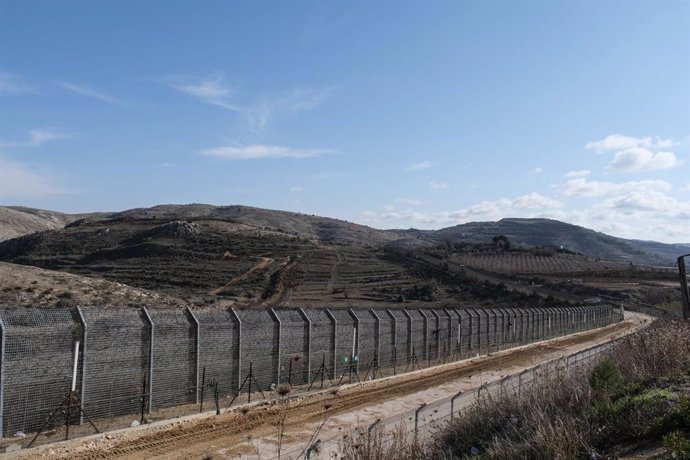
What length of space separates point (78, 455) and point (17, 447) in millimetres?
1170

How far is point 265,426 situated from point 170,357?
3.29 meters

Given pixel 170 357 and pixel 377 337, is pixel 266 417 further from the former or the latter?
pixel 377 337

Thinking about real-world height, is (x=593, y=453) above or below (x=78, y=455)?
above

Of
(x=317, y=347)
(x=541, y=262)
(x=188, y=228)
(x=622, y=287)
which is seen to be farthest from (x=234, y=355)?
(x=541, y=262)

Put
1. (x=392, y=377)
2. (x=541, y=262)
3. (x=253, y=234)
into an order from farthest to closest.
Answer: (x=541, y=262)
(x=253, y=234)
(x=392, y=377)

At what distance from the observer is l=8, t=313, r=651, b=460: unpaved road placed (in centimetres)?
1216

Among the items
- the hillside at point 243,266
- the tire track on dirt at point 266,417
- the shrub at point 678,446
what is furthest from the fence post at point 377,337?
the hillside at point 243,266

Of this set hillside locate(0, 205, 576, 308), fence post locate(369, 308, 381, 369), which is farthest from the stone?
hillside locate(0, 205, 576, 308)

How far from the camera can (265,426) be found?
1482 centimetres

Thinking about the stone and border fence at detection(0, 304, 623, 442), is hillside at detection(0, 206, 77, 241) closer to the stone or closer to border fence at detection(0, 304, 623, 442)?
border fence at detection(0, 304, 623, 442)

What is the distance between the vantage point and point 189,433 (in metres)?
13.7

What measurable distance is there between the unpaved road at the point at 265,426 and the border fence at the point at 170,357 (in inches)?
32.4

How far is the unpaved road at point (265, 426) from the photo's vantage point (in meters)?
12.2

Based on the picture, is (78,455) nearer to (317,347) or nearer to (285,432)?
(285,432)
